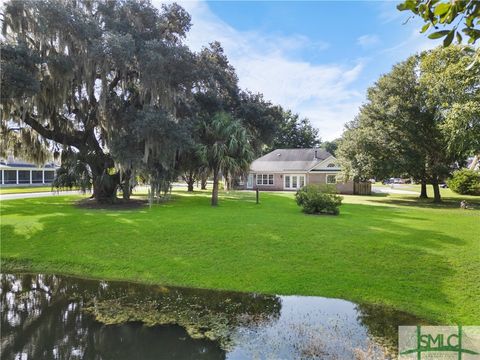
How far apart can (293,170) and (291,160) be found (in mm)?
2348

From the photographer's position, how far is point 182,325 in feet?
18.1

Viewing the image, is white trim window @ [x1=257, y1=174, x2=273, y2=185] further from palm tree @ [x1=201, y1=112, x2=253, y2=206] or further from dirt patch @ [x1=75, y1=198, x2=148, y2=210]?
dirt patch @ [x1=75, y1=198, x2=148, y2=210]

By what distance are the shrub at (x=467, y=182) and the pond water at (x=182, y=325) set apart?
30.6 m

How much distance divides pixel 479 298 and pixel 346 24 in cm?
859

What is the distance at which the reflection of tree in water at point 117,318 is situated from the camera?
481 centimetres

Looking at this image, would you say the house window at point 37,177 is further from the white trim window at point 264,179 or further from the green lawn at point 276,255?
the green lawn at point 276,255

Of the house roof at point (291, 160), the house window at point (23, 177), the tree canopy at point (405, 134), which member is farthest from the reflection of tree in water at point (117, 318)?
the house window at point (23, 177)

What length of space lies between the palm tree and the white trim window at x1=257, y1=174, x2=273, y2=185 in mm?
19958

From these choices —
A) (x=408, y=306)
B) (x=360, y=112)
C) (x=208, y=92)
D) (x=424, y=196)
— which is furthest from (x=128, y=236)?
(x=424, y=196)

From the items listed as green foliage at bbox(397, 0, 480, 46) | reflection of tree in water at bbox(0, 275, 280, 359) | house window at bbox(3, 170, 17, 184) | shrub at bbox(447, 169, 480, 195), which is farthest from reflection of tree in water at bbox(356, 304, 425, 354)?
house window at bbox(3, 170, 17, 184)

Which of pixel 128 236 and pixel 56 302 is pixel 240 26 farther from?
pixel 56 302

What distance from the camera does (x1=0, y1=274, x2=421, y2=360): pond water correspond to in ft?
15.6

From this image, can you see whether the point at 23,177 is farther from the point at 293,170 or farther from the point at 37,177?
the point at 293,170

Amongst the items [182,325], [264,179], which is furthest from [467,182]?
[182,325]
